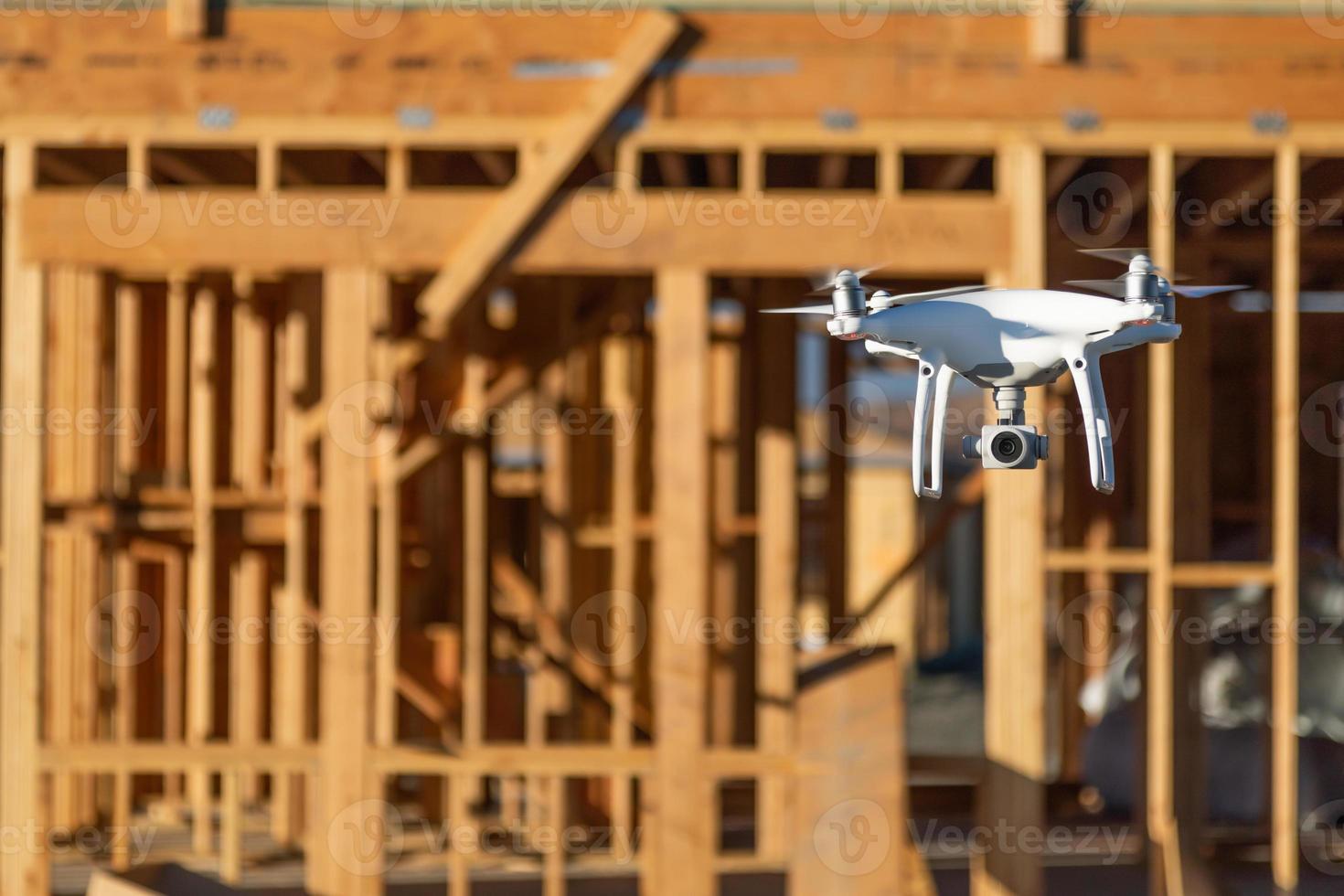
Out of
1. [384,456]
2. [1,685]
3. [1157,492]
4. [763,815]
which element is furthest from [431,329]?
[763,815]

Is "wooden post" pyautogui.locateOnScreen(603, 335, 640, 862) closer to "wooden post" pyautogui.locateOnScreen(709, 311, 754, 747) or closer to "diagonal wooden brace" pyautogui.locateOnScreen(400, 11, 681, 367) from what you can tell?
"wooden post" pyautogui.locateOnScreen(709, 311, 754, 747)

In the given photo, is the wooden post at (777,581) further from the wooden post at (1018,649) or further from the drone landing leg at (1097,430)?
the drone landing leg at (1097,430)

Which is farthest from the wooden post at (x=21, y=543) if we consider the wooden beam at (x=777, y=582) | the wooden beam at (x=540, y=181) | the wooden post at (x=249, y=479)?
the wooden beam at (x=777, y=582)

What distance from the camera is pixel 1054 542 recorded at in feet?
32.9

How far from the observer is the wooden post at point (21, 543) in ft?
22.5

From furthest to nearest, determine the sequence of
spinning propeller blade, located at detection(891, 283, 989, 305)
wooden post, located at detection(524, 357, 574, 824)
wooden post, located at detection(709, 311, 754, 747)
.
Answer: wooden post, located at detection(709, 311, 754, 747), wooden post, located at detection(524, 357, 574, 824), spinning propeller blade, located at detection(891, 283, 989, 305)

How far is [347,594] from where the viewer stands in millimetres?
6902

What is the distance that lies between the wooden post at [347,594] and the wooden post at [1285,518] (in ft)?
13.9

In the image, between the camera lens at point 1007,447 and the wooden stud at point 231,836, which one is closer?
the camera lens at point 1007,447

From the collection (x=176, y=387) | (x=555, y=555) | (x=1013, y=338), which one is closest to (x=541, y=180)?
(x=555, y=555)

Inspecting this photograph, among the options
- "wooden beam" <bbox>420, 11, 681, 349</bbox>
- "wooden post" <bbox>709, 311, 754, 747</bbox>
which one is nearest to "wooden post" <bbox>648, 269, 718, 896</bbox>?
"wooden beam" <bbox>420, 11, 681, 349</bbox>

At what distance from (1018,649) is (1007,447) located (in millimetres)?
5067

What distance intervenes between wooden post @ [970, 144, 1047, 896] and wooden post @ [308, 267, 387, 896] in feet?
9.65

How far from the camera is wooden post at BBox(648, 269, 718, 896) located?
22.4ft
